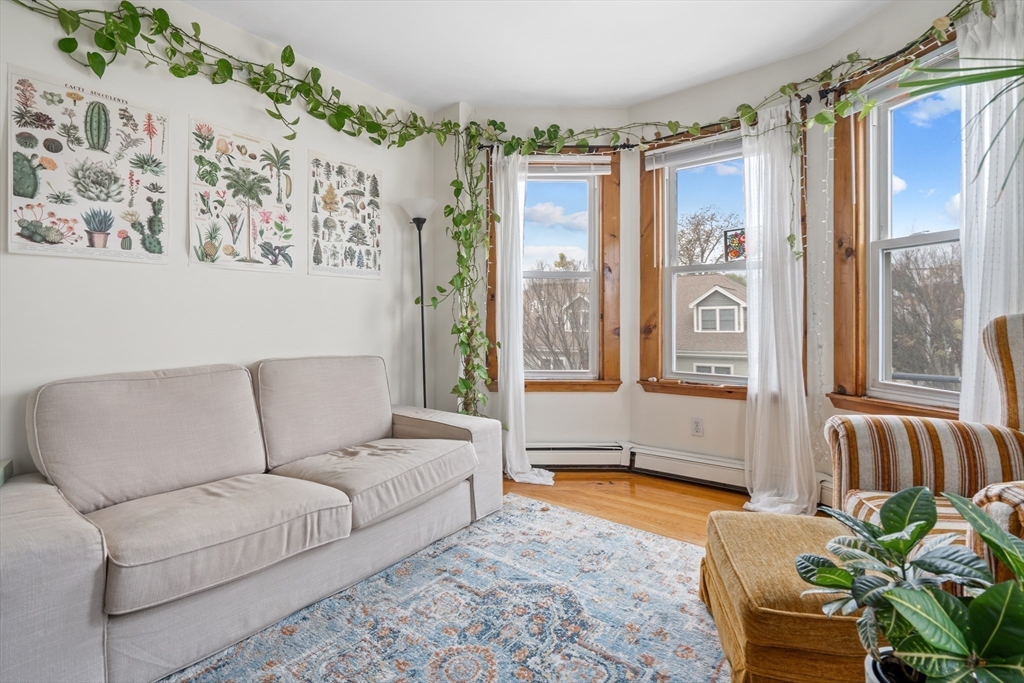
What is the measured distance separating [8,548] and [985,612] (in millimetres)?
1920

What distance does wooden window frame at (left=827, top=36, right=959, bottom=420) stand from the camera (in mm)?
2689

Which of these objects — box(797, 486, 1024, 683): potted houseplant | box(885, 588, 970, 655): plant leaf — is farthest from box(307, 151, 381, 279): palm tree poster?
box(885, 588, 970, 655): plant leaf

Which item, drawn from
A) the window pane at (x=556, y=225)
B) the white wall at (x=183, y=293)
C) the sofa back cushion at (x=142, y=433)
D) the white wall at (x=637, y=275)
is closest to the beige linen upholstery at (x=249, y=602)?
the sofa back cushion at (x=142, y=433)

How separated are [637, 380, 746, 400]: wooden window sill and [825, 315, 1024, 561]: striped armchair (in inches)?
52.4

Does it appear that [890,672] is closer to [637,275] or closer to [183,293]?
[183,293]

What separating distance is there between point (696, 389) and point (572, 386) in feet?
2.69

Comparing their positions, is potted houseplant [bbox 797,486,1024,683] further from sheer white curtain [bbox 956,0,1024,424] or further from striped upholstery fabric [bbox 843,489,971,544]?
sheer white curtain [bbox 956,0,1024,424]

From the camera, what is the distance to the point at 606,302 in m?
3.64

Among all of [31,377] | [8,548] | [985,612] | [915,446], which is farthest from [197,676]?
[915,446]

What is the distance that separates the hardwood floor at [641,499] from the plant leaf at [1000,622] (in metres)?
1.86

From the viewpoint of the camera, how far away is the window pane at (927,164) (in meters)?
2.34

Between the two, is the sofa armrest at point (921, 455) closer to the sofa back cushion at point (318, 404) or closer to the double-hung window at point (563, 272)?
the double-hung window at point (563, 272)

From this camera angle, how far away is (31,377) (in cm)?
193

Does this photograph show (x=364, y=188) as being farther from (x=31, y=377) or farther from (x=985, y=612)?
(x=985, y=612)
